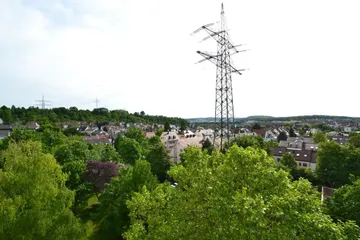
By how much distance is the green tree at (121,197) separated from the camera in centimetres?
1588

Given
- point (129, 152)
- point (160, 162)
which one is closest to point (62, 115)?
Result: point (129, 152)

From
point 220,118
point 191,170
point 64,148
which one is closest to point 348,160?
point 220,118

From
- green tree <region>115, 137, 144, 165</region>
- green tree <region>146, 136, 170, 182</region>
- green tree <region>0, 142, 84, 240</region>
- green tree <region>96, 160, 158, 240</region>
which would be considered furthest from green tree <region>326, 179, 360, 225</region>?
green tree <region>115, 137, 144, 165</region>

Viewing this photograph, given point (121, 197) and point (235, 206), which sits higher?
point (235, 206)

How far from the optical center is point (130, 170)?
1792cm

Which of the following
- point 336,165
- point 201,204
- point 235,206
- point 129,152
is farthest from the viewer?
point 129,152

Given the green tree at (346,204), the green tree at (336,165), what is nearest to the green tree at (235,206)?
the green tree at (346,204)

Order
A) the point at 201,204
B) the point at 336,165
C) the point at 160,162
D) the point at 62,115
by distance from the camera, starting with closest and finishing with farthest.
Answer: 1. the point at 201,204
2. the point at 336,165
3. the point at 160,162
4. the point at 62,115

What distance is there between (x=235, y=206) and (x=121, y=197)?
11.2m

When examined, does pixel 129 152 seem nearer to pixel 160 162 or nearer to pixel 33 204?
pixel 160 162

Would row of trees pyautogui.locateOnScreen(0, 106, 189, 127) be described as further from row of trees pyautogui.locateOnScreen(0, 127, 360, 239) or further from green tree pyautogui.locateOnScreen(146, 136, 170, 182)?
row of trees pyautogui.locateOnScreen(0, 127, 360, 239)

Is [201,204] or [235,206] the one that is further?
[201,204]

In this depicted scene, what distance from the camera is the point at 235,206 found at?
6.53 m

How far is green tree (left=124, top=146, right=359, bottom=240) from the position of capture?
21.0 ft
